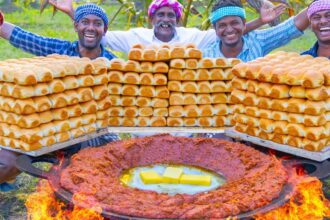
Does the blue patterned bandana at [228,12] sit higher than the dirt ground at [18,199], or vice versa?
the blue patterned bandana at [228,12]

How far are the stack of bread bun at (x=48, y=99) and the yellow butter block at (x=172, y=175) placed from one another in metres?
0.93

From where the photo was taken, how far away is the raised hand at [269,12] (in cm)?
536

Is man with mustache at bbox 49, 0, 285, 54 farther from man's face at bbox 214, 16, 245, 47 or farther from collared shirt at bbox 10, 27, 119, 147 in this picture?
man's face at bbox 214, 16, 245, 47

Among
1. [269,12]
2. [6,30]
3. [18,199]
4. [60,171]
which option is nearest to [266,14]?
[269,12]

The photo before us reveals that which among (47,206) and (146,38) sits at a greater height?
(146,38)

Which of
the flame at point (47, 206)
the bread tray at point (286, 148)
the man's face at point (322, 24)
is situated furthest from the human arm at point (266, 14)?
the flame at point (47, 206)

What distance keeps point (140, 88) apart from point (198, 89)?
1.55 feet

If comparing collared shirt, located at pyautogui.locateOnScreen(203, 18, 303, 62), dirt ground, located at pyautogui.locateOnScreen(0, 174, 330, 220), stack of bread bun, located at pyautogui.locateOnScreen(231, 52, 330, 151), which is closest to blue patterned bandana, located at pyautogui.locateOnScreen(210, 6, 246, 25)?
collared shirt, located at pyautogui.locateOnScreen(203, 18, 303, 62)

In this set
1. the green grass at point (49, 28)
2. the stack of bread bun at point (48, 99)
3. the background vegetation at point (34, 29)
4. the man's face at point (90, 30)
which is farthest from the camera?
the green grass at point (49, 28)

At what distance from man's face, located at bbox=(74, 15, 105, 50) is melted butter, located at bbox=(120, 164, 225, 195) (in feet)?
5.24

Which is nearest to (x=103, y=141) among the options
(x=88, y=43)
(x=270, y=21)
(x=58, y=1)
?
(x=88, y=43)

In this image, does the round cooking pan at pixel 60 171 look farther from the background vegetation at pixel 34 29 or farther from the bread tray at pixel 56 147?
the background vegetation at pixel 34 29

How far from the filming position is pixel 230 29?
4750 mm

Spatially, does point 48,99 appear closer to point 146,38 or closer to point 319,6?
point 146,38
